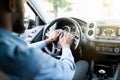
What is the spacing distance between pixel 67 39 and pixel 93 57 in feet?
3.22

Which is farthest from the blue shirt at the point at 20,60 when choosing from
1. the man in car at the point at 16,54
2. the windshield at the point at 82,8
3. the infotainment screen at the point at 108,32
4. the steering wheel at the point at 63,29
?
the windshield at the point at 82,8

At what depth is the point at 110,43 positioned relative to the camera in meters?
2.70

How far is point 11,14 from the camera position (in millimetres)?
1140

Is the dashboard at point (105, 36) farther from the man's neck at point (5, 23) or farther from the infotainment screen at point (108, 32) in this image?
the man's neck at point (5, 23)

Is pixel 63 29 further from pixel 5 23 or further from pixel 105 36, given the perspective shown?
pixel 5 23

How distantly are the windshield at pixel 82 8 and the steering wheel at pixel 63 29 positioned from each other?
10.3 inches

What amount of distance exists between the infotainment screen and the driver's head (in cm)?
156

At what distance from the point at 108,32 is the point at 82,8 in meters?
0.92

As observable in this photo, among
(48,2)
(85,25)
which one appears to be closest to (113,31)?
(85,25)

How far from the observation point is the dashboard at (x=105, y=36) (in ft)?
8.68

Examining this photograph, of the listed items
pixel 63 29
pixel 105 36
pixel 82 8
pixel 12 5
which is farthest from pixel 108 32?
pixel 12 5

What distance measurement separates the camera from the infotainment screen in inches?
104

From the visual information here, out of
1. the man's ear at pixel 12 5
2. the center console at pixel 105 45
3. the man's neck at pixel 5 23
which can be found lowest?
the center console at pixel 105 45

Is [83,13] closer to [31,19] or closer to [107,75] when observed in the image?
[31,19]
